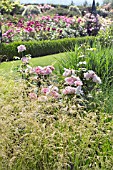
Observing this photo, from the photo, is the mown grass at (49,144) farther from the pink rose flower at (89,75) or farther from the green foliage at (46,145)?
the pink rose flower at (89,75)

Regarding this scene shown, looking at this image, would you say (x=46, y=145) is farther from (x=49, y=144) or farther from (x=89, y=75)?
(x=89, y=75)

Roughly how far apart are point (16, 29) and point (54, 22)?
7.68 feet

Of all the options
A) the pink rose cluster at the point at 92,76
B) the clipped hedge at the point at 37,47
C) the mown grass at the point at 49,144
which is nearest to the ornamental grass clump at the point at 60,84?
the pink rose cluster at the point at 92,76

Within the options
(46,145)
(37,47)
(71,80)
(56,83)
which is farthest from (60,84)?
(37,47)

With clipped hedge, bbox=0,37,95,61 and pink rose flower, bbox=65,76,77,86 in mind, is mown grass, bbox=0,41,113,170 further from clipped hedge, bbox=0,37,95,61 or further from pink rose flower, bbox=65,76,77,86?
clipped hedge, bbox=0,37,95,61

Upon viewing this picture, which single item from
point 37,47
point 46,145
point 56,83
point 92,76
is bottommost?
point 37,47

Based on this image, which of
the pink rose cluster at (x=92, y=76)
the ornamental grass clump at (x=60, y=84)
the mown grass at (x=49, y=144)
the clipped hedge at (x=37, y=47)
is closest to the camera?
the mown grass at (x=49, y=144)

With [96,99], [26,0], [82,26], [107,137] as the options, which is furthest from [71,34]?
[26,0]

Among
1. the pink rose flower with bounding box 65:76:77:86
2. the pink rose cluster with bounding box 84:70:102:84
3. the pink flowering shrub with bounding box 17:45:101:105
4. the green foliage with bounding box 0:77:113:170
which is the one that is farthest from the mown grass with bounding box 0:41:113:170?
the pink rose cluster with bounding box 84:70:102:84

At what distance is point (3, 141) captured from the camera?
7.84ft

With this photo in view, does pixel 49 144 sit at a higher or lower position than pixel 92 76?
higher

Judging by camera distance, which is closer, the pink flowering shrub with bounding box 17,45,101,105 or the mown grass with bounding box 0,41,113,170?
the mown grass with bounding box 0,41,113,170

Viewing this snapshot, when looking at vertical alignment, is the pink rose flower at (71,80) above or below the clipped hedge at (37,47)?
above

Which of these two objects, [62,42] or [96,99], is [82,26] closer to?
[62,42]
